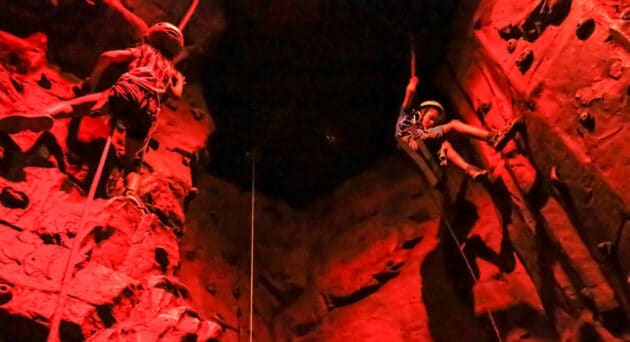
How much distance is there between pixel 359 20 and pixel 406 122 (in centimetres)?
197

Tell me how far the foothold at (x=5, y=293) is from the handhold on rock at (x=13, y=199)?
61 centimetres

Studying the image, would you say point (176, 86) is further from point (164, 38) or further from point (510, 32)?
point (510, 32)

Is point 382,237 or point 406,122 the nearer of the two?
point 406,122

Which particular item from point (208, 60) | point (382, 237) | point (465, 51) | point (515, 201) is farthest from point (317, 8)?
point (515, 201)

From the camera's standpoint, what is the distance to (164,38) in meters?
4.58

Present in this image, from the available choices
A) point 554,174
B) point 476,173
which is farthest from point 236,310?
point 554,174

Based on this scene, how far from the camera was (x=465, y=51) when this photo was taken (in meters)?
5.70

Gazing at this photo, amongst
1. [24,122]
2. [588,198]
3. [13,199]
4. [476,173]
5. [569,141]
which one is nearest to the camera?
[24,122]

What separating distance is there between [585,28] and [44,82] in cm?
409

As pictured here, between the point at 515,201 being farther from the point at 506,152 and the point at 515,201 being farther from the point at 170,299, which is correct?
the point at 170,299

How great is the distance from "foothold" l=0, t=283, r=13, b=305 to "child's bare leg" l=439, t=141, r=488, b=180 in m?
3.44

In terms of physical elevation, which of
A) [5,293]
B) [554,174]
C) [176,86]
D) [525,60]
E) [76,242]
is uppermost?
[176,86]

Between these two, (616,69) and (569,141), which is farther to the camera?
(569,141)

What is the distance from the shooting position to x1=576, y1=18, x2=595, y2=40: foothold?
13.3 feet
